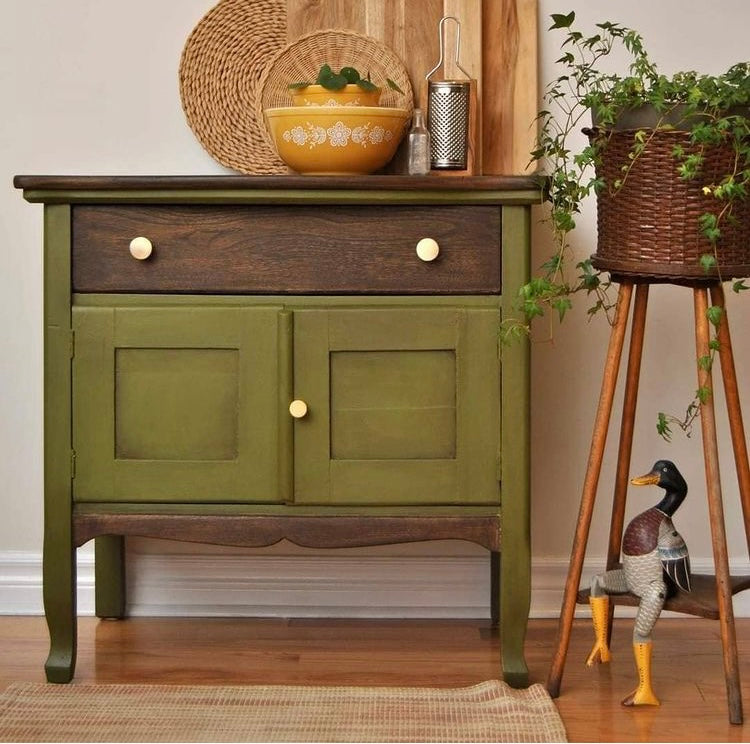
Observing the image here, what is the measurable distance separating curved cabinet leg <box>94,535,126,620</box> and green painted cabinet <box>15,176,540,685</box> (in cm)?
43

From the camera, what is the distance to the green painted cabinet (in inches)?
78.2

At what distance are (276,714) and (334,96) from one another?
1.12 meters

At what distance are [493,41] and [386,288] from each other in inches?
27.9

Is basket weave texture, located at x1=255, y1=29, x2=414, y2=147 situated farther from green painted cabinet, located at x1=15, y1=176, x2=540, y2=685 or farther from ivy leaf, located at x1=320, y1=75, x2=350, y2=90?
green painted cabinet, located at x1=15, y1=176, x2=540, y2=685

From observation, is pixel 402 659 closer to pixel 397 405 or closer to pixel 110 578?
pixel 397 405

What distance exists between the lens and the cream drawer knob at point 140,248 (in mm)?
1985

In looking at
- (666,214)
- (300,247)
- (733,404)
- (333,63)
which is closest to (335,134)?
(300,247)

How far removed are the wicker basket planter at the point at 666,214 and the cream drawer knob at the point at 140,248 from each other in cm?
79

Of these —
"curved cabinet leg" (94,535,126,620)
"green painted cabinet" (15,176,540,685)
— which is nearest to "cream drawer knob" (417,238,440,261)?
"green painted cabinet" (15,176,540,685)

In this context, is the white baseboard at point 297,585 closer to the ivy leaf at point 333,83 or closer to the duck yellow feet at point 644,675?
the duck yellow feet at point 644,675

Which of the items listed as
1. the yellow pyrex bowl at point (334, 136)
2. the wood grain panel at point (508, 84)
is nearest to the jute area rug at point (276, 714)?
the yellow pyrex bowl at point (334, 136)

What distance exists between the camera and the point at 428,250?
197 centimetres

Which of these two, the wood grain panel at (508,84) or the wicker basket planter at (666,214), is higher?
the wood grain panel at (508,84)

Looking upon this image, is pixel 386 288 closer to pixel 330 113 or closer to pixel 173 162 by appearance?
pixel 330 113
